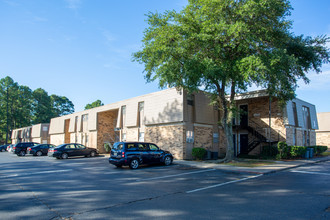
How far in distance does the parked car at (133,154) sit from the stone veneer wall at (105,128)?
1521 cm

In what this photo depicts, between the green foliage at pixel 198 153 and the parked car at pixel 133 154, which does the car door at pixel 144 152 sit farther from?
the green foliage at pixel 198 153

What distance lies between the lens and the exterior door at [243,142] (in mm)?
24344

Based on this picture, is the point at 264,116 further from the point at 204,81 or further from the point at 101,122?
the point at 101,122

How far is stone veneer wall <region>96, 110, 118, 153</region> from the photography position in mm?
29684

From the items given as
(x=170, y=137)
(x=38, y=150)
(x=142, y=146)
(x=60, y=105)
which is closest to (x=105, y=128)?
(x=38, y=150)

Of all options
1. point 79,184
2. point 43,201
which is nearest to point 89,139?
point 79,184

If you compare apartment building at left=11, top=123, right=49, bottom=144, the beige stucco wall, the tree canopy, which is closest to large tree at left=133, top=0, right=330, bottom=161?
the beige stucco wall

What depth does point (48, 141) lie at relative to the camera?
48031mm

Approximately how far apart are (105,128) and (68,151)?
25.9 feet

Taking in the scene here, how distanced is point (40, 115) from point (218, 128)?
6359 centimetres

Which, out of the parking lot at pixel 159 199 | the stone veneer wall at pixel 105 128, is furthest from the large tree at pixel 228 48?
the stone veneer wall at pixel 105 128

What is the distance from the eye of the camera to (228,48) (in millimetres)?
17234

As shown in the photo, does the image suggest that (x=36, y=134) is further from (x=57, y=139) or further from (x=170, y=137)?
(x=170, y=137)

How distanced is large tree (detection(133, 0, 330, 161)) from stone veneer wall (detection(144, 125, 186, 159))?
3674 millimetres
